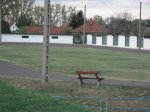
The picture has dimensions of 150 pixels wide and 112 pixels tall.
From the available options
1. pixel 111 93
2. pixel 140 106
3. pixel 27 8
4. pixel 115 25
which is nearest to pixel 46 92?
pixel 111 93

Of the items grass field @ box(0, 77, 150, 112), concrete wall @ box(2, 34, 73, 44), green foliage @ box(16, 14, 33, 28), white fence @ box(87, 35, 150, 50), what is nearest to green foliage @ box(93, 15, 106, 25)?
green foliage @ box(16, 14, 33, 28)

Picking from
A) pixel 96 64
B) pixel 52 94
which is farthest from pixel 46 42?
pixel 96 64

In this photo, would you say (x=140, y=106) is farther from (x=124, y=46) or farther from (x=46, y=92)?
(x=124, y=46)

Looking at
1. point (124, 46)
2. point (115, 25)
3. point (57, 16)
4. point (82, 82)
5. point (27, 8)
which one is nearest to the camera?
point (82, 82)

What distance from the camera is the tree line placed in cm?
12084

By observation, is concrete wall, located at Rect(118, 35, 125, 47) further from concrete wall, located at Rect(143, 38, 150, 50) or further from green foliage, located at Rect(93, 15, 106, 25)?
green foliage, located at Rect(93, 15, 106, 25)

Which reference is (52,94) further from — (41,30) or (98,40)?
(41,30)

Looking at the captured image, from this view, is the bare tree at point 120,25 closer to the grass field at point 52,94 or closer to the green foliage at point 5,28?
the green foliage at point 5,28

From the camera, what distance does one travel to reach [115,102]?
18078mm

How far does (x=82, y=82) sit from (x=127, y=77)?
615 centimetres

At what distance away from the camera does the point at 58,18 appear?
156m

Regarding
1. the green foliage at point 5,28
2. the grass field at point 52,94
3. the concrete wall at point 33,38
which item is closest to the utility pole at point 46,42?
the grass field at point 52,94

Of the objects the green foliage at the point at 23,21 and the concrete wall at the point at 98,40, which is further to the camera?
the green foliage at the point at 23,21

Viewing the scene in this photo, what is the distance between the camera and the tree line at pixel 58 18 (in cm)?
12084
